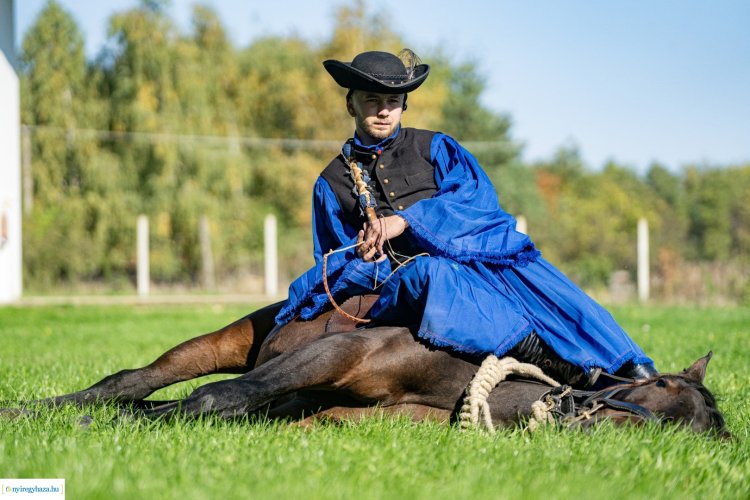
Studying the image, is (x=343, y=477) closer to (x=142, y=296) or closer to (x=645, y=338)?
(x=645, y=338)

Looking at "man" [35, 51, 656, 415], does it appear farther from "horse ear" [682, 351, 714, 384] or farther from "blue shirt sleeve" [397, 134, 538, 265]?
"horse ear" [682, 351, 714, 384]

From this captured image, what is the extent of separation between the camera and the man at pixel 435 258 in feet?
14.0

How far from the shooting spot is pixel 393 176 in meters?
4.77

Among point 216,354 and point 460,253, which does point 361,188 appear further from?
point 216,354

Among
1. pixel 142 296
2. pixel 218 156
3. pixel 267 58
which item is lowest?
pixel 142 296

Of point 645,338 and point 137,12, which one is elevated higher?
point 137,12

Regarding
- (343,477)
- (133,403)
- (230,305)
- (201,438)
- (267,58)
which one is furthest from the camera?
(267,58)

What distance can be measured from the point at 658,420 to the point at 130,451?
78.2 inches

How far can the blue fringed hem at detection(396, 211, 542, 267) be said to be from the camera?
438cm

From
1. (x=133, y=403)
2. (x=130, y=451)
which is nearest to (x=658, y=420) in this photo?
(x=130, y=451)

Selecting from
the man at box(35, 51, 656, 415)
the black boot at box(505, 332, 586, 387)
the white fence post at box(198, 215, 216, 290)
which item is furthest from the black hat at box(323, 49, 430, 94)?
the white fence post at box(198, 215, 216, 290)

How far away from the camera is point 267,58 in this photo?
38.0m

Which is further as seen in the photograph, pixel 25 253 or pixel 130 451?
pixel 25 253

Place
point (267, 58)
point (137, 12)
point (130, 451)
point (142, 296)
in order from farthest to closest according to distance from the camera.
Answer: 1. point (267, 58)
2. point (137, 12)
3. point (142, 296)
4. point (130, 451)
